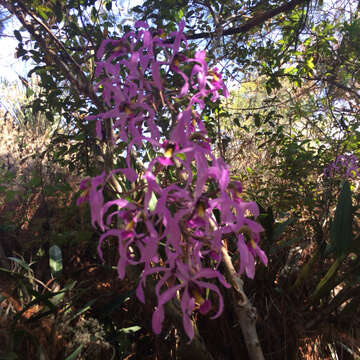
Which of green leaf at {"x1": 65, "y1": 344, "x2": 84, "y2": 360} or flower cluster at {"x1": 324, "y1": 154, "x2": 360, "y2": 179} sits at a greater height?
flower cluster at {"x1": 324, "y1": 154, "x2": 360, "y2": 179}

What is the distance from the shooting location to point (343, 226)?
1.26 m

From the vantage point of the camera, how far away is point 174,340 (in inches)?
50.2

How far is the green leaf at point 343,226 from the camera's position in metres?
1.25

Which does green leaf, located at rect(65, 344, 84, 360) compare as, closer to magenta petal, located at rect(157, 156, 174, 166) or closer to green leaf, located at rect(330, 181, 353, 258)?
magenta petal, located at rect(157, 156, 174, 166)

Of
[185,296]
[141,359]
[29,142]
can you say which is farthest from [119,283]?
[29,142]

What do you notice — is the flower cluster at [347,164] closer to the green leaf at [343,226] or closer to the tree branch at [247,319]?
the green leaf at [343,226]

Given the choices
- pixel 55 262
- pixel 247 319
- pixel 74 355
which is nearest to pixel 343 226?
pixel 247 319

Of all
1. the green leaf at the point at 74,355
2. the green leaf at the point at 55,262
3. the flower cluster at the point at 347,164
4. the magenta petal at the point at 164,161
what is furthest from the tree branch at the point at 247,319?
the flower cluster at the point at 347,164

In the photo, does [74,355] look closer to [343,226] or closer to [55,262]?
[55,262]

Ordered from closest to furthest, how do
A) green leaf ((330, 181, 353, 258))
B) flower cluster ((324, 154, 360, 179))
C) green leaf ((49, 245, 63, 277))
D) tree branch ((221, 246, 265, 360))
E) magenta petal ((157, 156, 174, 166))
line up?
magenta petal ((157, 156, 174, 166)) → tree branch ((221, 246, 265, 360)) → green leaf ((330, 181, 353, 258)) → green leaf ((49, 245, 63, 277)) → flower cluster ((324, 154, 360, 179))

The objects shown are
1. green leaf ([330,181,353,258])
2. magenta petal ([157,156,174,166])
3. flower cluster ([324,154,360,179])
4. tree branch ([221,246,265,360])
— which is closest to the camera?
magenta petal ([157,156,174,166])

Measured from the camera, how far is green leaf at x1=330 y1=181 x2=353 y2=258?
125 centimetres

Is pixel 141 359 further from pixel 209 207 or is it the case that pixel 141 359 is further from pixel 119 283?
pixel 209 207

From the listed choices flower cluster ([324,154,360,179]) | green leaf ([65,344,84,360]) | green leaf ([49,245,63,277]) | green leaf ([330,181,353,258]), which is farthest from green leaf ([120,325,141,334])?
flower cluster ([324,154,360,179])
